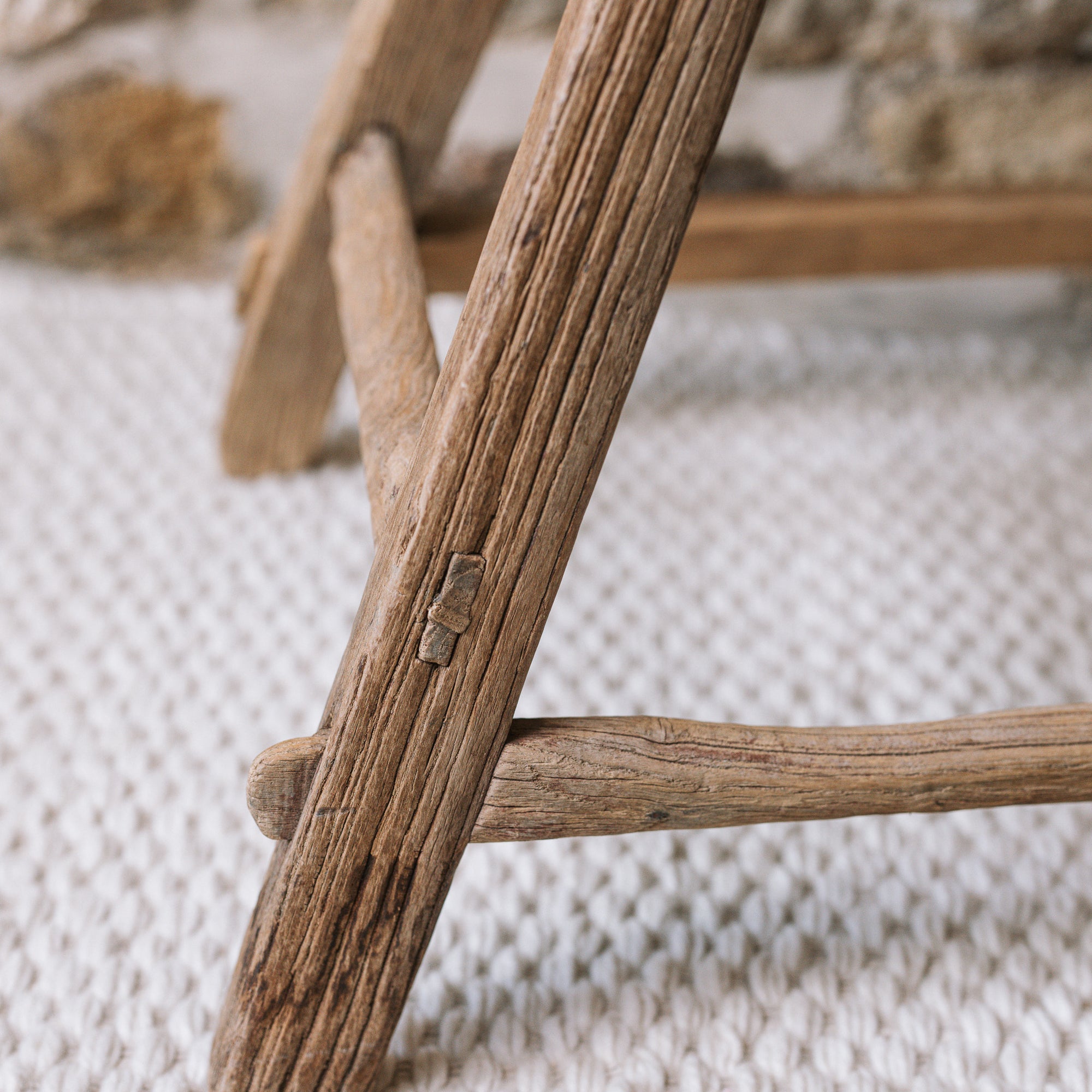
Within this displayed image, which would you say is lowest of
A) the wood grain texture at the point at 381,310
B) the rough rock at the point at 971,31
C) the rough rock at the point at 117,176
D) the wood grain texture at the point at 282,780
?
the wood grain texture at the point at 282,780

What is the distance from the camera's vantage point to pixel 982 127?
884 mm

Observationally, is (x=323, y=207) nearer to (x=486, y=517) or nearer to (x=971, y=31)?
(x=486, y=517)

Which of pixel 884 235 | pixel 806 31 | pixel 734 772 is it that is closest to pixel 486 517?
pixel 734 772

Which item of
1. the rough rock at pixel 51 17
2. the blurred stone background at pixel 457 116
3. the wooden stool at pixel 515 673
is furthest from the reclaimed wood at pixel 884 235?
the rough rock at pixel 51 17

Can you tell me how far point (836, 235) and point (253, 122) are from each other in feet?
1.57

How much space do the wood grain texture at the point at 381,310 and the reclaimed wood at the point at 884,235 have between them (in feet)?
0.80

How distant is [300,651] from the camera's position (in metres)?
0.64

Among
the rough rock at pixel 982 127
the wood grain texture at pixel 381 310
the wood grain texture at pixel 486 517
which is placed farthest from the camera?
the rough rock at pixel 982 127

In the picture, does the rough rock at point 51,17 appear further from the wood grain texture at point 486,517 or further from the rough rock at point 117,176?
the wood grain texture at point 486,517

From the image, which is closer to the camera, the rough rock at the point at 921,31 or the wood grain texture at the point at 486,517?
the wood grain texture at the point at 486,517

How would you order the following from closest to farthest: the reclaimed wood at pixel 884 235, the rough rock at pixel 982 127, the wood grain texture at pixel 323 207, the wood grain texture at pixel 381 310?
the wood grain texture at pixel 381 310 < the wood grain texture at pixel 323 207 < the reclaimed wood at pixel 884 235 < the rough rock at pixel 982 127

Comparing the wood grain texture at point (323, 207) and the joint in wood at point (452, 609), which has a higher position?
the wood grain texture at point (323, 207)

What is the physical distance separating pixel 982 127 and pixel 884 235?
207mm

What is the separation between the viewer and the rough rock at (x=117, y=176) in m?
0.85
